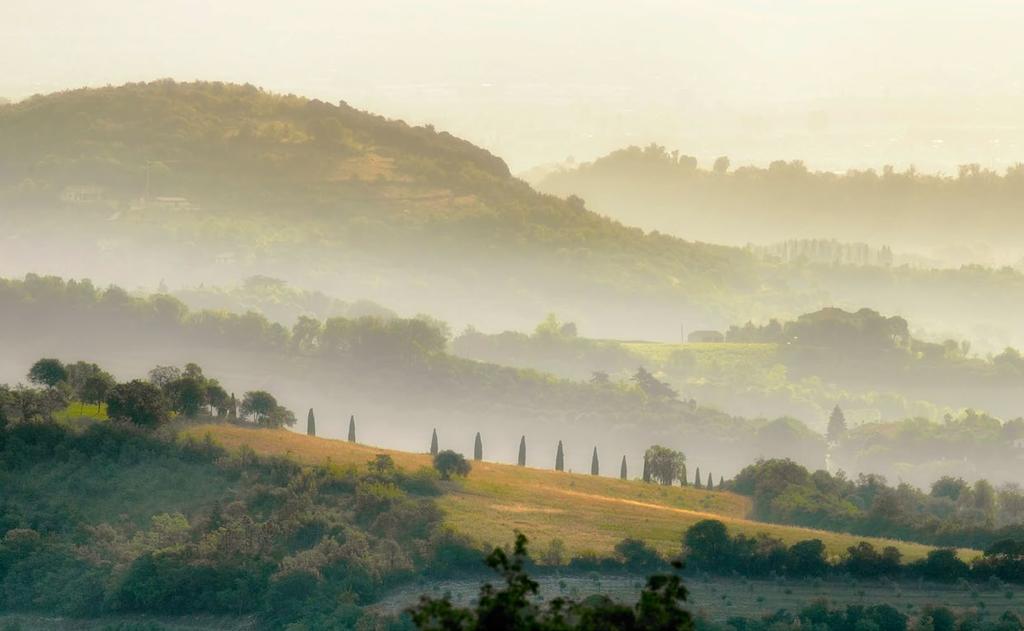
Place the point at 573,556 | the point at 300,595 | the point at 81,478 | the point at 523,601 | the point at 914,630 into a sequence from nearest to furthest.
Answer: the point at 523,601, the point at 914,630, the point at 300,595, the point at 573,556, the point at 81,478

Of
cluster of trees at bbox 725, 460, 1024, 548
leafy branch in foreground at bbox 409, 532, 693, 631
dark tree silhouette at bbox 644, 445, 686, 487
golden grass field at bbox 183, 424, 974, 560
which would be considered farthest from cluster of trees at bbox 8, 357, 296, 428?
leafy branch in foreground at bbox 409, 532, 693, 631

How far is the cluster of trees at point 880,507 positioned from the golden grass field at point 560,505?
2358mm

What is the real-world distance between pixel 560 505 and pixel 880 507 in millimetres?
18013

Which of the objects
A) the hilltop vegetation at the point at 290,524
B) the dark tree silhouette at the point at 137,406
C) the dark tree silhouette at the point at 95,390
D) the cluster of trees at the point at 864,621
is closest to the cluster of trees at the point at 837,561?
the hilltop vegetation at the point at 290,524

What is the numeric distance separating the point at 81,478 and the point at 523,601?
69034mm

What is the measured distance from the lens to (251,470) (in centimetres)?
11844

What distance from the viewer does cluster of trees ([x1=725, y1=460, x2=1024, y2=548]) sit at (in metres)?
118

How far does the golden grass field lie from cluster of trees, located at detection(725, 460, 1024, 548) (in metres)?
2.36

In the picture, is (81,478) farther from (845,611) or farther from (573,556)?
(845,611)

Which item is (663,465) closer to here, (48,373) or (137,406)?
(137,406)

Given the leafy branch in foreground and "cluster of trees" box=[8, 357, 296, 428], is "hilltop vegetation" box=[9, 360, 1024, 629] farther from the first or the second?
the leafy branch in foreground

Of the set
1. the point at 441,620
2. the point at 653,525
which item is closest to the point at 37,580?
the point at 653,525

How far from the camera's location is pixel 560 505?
12200 cm

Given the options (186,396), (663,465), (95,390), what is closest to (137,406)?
(95,390)
